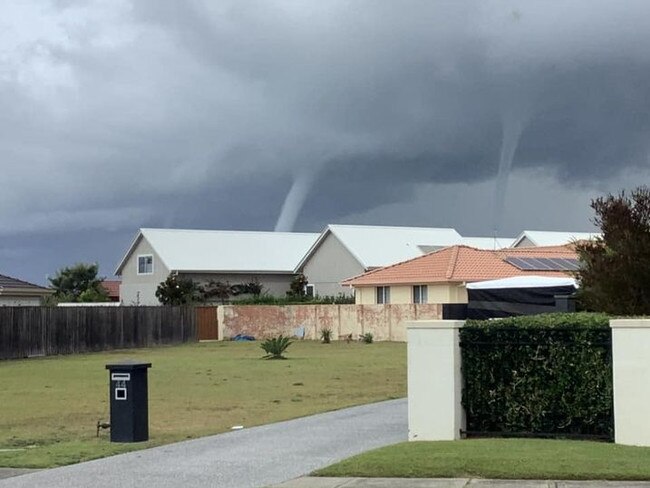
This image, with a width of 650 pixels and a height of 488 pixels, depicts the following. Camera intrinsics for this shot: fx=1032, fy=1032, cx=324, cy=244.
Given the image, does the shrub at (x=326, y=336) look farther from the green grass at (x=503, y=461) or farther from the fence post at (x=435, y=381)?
the green grass at (x=503, y=461)

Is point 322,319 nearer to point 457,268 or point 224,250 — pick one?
point 457,268

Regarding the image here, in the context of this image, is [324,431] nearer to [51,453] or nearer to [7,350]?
[51,453]

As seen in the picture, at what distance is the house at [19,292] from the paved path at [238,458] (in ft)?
147

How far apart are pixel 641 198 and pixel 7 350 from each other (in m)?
31.1

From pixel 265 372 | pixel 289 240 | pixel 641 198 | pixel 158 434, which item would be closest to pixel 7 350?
pixel 265 372

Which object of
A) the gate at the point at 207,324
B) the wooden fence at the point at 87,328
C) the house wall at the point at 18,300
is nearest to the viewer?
the wooden fence at the point at 87,328

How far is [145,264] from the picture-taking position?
79.6 metres

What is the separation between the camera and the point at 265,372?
99.5ft

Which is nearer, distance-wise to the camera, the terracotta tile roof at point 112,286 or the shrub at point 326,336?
the shrub at point 326,336

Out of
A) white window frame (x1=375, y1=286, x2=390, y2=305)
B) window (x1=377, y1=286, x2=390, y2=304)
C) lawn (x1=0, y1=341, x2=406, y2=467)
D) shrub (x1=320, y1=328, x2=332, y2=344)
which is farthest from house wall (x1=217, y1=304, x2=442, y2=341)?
lawn (x1=0, y1=341, x2=406, y2=467)

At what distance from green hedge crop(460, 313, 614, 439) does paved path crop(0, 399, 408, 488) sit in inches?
58.3

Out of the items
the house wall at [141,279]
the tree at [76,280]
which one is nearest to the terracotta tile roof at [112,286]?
the tree at [76,280]

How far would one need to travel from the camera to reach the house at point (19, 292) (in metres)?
58.2

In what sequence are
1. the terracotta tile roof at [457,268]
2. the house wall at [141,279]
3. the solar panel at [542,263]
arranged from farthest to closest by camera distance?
the house wall at [141,279], the solar panel at [542,263], the terracotta tile roof at [457,268]
